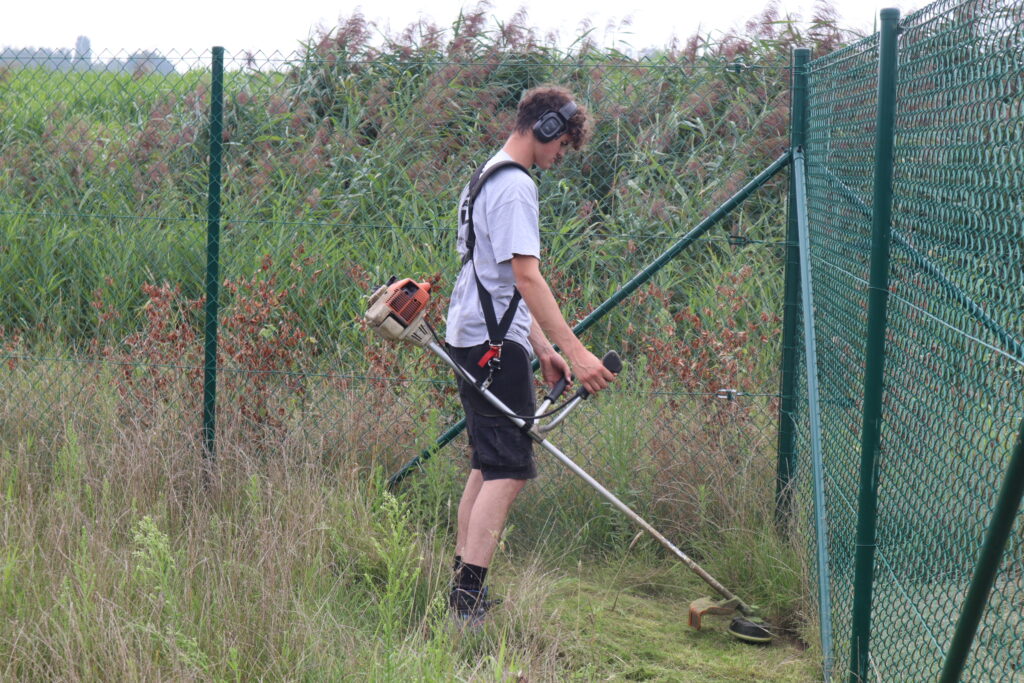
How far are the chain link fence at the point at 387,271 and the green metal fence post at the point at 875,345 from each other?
145 centimetres

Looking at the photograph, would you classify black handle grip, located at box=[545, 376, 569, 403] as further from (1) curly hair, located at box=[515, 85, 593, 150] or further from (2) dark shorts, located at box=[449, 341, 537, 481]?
(1) curly hair, located at box=[515, 85, 593, 150]

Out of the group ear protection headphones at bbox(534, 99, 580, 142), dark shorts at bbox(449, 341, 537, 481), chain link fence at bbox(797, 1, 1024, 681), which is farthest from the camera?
dark shorts at bbox(449, 341, 537, 481)

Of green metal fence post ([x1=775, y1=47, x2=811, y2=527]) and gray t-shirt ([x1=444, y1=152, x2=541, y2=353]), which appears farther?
green metal fence post ([x1=775, y1=47, x2=811, y2=527])

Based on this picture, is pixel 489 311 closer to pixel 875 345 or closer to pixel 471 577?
pixel 471 577

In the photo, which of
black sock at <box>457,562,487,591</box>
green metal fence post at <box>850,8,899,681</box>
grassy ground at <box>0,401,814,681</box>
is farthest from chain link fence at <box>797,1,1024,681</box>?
black sock at <box>457,562,487,591</box>

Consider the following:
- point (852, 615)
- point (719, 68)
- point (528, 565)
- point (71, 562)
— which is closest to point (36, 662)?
point (71, 562)

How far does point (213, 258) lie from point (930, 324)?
3145mm

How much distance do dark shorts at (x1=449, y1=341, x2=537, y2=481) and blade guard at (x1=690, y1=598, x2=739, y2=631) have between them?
827 millimetres

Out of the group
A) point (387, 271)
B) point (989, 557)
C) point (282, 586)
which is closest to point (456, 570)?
point (282, 586)

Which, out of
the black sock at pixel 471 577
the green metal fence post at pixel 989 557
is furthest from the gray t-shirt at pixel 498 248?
the green metal fence post at pixel 989 557

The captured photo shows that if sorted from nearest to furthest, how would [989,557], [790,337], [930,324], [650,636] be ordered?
[989,557] < [930,324] < [650,636] < [790,337]

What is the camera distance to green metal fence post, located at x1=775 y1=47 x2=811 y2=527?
15.2 feet

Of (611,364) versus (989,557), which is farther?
(611,364)

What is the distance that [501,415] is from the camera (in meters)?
3.79
